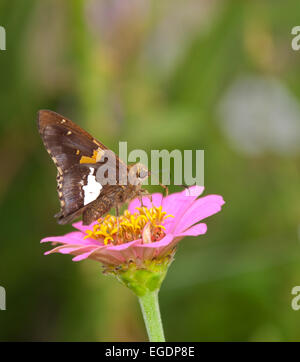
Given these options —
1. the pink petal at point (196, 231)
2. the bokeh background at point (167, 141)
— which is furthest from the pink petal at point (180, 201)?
the bokeh background at point (167, 141)

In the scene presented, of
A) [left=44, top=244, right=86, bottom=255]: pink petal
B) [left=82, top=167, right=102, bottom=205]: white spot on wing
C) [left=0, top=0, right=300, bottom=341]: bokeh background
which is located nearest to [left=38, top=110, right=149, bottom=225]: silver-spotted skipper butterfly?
[left=82, top=167, right=102, bottom=205]: white spot on wing

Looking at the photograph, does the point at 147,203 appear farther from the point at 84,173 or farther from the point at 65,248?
the point at 65,248

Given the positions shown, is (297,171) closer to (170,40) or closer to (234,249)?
(234,249)

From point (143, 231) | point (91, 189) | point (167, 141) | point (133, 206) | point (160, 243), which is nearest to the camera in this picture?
point (160, 243)

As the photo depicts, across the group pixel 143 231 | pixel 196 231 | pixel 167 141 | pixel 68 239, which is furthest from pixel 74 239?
pixel 167 141

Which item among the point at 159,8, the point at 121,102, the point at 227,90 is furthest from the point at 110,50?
the point at 227,90

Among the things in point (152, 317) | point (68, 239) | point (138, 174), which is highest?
point (138, 174)
